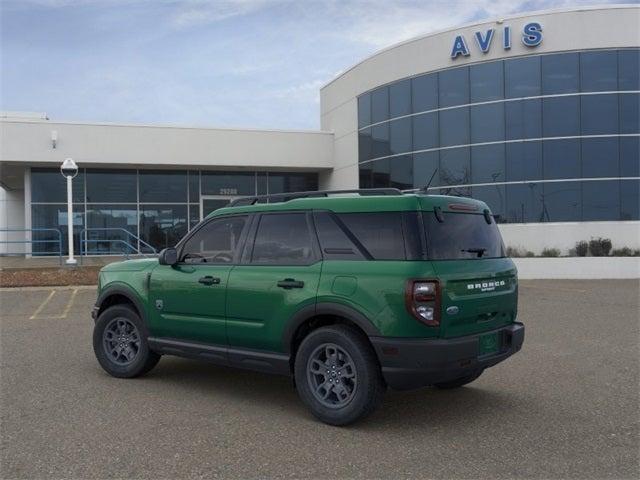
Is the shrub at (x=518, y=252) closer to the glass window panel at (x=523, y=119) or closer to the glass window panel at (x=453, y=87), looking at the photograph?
the glass window panel at (x=523, y=119)

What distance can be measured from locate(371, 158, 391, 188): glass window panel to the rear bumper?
19.2 metres

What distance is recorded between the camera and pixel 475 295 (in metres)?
5.03

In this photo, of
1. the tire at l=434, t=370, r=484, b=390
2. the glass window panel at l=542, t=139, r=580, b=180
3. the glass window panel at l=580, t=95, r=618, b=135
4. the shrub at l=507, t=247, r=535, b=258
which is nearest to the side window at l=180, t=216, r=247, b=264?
the tire at l=434, t=370, r=484, b=390

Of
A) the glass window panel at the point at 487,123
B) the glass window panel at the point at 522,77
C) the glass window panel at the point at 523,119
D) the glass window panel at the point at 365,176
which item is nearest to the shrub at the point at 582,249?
the glass window panel at the point at 523,119

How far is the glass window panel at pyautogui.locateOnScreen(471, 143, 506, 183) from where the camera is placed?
69.1ft

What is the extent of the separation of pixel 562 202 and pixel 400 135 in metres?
6.44

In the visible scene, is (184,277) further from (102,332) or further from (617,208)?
(617,208)

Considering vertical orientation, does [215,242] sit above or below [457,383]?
above

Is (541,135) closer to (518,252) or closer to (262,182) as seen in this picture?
(518,252)

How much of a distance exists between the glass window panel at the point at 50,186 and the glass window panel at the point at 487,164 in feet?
49.8

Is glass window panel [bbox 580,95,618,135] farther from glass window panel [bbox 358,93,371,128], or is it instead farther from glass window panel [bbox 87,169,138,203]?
glass window panel [bbox 87,169,138,203]

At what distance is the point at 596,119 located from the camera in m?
20.2

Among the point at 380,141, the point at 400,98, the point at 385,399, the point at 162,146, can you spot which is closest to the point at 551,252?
the point at 380,141

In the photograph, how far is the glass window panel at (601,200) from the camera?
1998 centimetres
